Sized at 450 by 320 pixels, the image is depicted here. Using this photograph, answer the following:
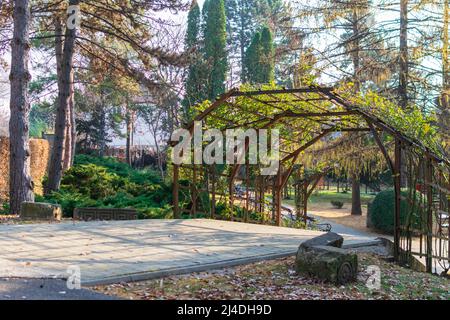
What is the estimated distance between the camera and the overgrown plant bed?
481 centimetres

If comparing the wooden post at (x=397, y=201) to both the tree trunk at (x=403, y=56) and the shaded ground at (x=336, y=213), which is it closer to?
the tree trunk at (x=403, y=56)

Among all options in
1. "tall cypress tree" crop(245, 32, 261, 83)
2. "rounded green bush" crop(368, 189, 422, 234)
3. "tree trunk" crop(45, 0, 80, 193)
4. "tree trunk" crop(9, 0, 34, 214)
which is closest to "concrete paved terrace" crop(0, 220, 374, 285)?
"tree trunk" crop(9, 0, 34, 214)

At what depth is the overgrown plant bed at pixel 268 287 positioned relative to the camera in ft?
15.8

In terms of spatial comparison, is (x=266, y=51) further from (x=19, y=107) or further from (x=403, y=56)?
(x=19, y=107)

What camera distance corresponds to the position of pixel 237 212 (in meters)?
14.2

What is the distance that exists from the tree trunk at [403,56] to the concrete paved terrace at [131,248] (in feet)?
30.7

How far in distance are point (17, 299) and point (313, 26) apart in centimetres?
1740

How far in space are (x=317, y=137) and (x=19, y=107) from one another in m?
7.06

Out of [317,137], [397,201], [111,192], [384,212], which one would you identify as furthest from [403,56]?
[111,192]

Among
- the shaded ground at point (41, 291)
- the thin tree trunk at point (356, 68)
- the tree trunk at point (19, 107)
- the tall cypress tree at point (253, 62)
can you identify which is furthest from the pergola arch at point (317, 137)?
the tall cypress tree at point (253, 62)

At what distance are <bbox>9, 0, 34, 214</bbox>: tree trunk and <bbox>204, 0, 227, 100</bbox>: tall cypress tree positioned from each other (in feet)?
33.7

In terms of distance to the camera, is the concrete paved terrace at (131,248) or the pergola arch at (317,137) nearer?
the concrete paved terrace at (131,248)
